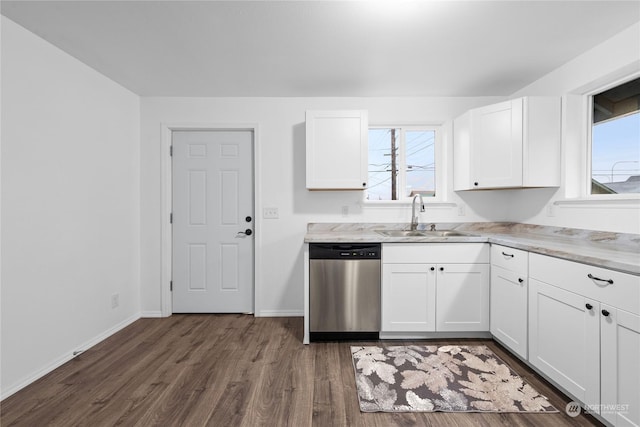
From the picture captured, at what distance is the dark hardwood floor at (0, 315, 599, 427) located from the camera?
156cm

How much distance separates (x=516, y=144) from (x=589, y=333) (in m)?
1.64

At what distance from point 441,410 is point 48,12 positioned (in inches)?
132

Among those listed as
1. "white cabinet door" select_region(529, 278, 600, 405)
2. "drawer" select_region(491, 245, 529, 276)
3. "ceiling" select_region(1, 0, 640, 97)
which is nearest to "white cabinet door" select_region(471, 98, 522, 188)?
"ceiling" select_region(1, 0, 640, 97)

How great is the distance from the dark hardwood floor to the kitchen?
12.7 inches

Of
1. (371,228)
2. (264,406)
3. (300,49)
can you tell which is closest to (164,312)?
(264,406)

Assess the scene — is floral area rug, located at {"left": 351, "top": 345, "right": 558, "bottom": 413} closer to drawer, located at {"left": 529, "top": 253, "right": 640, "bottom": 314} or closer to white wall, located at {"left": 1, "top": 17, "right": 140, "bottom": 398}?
drawer, located at {"left": 529, "top": 253, "right": 640, "bottom": 314}

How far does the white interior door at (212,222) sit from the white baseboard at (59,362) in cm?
50

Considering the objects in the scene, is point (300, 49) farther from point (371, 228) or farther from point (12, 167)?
point (12, 167)

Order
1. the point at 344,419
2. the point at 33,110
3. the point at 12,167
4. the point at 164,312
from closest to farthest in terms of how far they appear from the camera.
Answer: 1. the point at 344,419
2. the point at 12,167
3. the point at 33,110
4. the point at 164,312

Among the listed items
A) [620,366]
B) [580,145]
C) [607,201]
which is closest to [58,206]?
[620,366]

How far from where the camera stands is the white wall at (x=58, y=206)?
71.7 inches

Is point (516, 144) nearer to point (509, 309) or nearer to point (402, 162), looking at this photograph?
point (402, 162)

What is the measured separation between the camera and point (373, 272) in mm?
2432

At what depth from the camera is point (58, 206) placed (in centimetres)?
214
